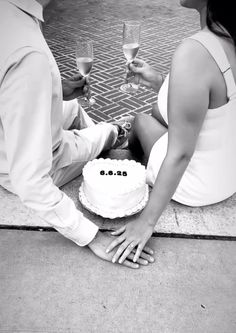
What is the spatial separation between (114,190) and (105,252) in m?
0.35

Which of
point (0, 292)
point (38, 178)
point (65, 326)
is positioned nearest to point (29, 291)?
point (0, 292)

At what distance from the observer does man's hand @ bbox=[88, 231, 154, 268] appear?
7.38ft

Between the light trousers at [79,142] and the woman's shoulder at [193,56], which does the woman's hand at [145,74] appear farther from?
the woman's shoulder at [193,56]

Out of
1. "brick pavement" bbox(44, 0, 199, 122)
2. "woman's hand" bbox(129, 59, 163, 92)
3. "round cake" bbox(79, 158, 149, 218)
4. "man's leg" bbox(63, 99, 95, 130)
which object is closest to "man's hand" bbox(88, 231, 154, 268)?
"round cake" bbox(79, 158, 149, 218)

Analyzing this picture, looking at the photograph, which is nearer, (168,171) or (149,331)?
(149,331)

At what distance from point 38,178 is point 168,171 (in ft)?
2.34

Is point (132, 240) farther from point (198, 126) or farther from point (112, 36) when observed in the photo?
point (112, 36)

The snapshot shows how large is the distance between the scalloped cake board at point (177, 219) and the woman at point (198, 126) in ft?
0.24

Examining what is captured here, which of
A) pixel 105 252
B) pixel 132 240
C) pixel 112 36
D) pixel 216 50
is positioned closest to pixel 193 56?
pixel 216 50

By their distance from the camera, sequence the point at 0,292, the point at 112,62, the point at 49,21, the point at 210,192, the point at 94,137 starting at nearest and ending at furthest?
the point at 0,292 → the point at 210,192 → the point at 94,137 → the point at 112,62 → the point at 49,21

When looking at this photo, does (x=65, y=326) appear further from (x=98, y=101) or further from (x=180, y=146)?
(x=98, y=101)

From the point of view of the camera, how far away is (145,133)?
3.09m

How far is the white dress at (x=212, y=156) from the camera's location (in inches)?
83.0

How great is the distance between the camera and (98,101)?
484 cm
